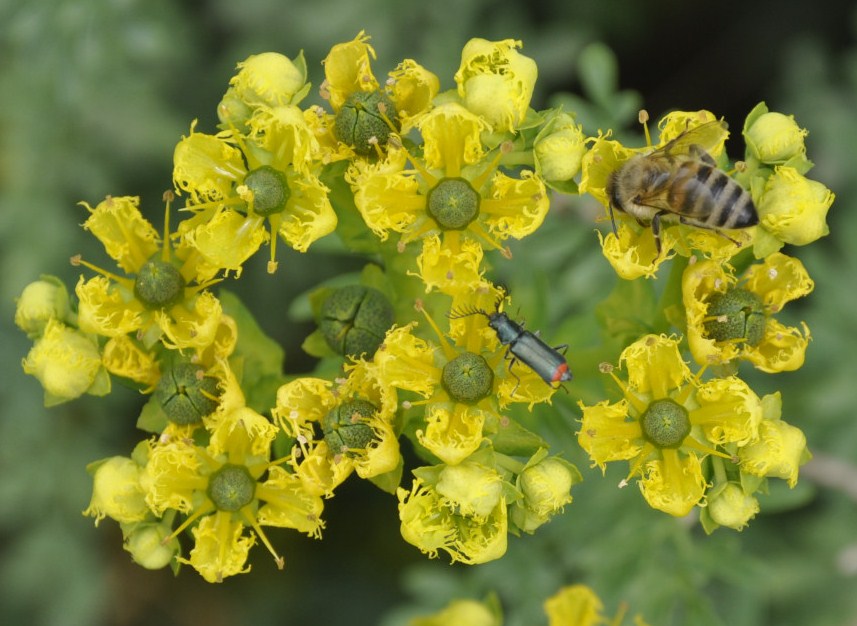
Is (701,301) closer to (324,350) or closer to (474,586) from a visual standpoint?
(324,350)

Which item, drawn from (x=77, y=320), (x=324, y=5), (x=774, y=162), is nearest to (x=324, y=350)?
(x=77, y=320)

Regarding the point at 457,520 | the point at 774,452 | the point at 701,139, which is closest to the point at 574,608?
the point at 457,520

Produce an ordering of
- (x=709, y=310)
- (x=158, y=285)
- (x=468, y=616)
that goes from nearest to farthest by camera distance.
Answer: (x=709, y=310) < (x=158, y=285) < (x=468, y=616)

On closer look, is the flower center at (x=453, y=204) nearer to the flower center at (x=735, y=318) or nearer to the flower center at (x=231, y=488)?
the flower center at (x=735, y=318)

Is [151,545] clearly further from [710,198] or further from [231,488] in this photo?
[710,198]

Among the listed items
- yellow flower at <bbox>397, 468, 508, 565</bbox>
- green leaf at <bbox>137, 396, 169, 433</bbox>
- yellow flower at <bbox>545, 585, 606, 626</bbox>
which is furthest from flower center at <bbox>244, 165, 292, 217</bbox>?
yellow flower at <bbox>545, 585, 606, 626</bbox>

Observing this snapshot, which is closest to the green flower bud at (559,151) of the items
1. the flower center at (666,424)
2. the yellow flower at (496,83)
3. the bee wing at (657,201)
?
the yellow flower at (496,83)
